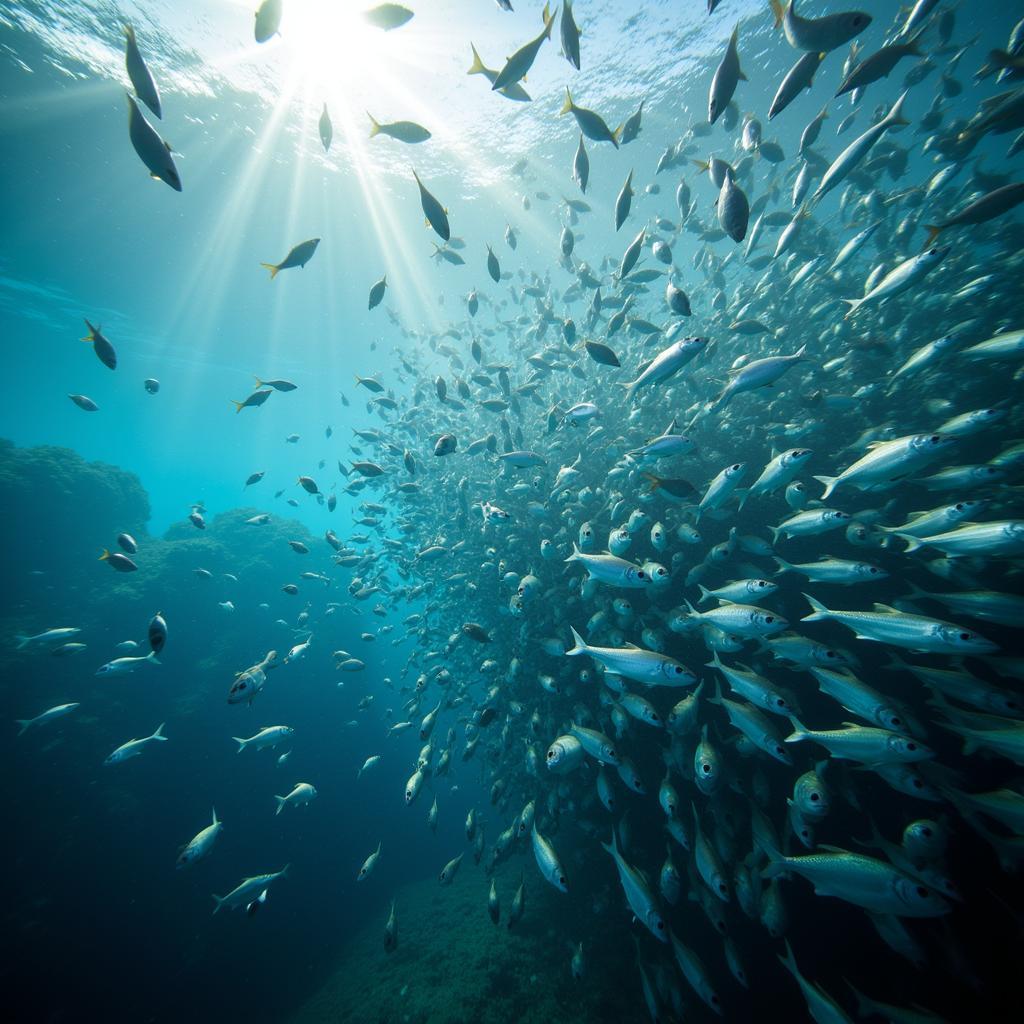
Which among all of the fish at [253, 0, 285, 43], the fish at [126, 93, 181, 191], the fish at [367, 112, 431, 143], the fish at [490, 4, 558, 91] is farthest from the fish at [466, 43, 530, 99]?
the fish at [126, 93, 181, 191]

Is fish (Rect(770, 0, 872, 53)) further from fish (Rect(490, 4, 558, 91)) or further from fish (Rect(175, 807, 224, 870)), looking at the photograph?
fish (Rect(175, 807, 224, 870))

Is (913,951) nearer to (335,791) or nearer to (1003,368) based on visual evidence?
(1003,368)

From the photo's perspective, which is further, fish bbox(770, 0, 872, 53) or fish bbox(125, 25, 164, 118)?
fish bbox(770, 0, 872, 53)

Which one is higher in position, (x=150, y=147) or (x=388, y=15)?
(x=388, y=15)

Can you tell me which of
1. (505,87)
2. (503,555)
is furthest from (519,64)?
(503,555)

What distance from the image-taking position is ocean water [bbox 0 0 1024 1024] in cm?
516

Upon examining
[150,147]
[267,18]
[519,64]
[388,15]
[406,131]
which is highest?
[267,18]

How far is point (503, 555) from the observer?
9.57m

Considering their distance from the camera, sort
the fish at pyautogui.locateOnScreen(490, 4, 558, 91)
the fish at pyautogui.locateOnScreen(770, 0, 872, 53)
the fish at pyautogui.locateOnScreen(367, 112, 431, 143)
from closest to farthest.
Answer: the fish at pyautogui.locateOnScreen(770, 0, 872, 53) < the fish at pyautogui.locateOnScreen(490, 4, 558, 91) < the fish at pyautogui.locateOnScreen(367, 112, 431, 143)

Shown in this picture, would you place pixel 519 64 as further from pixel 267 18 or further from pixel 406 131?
pixel 267 18

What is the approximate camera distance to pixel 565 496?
913 cm

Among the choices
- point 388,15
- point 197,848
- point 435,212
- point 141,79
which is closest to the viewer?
point 141,79

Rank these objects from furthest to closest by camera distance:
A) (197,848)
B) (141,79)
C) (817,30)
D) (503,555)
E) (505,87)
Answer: (503,555)
(197,848)
(505,87)
(817,30)
(141,79)

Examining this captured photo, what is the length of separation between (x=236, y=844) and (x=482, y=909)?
7.99m
